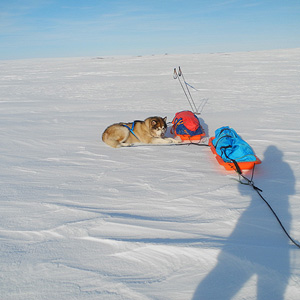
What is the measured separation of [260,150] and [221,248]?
3.29 m

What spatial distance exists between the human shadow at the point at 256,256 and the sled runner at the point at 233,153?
2.13ft

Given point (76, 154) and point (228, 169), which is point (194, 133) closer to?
point (228, 169)

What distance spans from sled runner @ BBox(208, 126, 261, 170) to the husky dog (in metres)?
1.38

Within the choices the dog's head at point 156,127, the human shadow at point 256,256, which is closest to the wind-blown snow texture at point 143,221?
the human shadow at point 256,256

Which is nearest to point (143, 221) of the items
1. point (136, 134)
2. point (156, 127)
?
point (156, 127)

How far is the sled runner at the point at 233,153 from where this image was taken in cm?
412

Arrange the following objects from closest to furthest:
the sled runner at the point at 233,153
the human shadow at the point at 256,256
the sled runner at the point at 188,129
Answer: the human shadow at the point at 256,256 < the sled runner at the point at 233,153 < the sled runner at the point at 188,129

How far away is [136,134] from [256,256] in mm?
3899

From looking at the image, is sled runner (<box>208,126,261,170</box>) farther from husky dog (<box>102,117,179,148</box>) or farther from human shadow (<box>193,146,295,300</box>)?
husky dog (<box>102,117,179,148</box>)

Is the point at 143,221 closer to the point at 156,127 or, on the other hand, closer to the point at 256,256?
the point at 256,256

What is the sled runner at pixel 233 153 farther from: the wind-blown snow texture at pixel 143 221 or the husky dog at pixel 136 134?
the husky dog at pixel 136 134

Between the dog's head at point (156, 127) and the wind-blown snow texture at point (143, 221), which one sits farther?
the dog's head at point (156, 127)

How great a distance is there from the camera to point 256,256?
2338 millimetres

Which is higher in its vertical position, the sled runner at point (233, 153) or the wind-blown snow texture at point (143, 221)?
the sled runner at point (233, 153)
